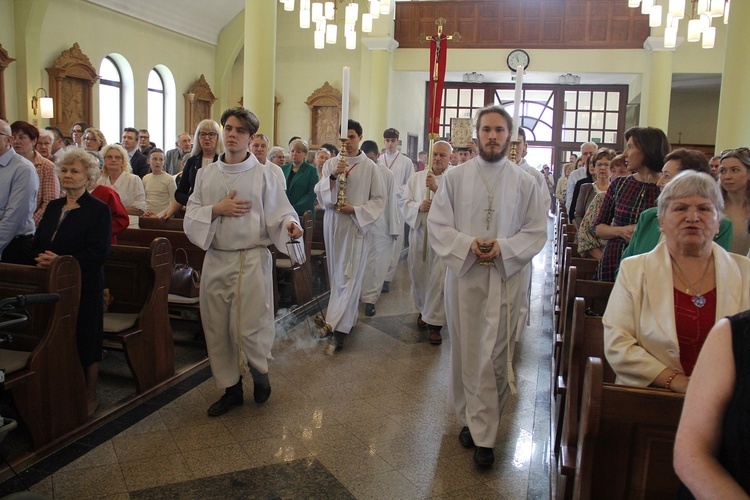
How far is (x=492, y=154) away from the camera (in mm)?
3648

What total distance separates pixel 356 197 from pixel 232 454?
2.98m

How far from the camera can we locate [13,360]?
3395mm

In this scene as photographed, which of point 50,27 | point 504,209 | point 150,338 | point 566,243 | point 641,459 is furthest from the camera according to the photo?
point 50,27

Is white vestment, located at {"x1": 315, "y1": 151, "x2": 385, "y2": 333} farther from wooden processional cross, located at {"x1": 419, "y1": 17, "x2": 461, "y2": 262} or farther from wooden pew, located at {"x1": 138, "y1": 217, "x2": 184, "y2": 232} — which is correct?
wooden pew, located at {"x1": 138, "y1": 217, "x2": 184, "y2": 232}

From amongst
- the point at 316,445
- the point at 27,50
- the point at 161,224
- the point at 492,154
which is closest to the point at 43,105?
the point at 27,50

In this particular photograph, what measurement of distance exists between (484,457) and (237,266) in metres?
1.80

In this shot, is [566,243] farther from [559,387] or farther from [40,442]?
[40,442]

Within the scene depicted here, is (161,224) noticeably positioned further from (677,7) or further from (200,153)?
(677,7)

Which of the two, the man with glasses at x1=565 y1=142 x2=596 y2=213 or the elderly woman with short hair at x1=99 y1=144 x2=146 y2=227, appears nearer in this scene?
the elderly woman with short hair at x1=99 y1=144 x2=146 y2=227

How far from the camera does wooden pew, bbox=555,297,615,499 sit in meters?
2.63

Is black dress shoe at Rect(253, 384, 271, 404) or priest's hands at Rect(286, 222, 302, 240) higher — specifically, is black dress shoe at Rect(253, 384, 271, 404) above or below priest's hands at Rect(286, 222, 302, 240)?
below

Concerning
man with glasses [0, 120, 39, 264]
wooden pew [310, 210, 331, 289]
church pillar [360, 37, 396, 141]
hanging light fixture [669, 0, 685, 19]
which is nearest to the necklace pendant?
man with glasses [0, 120, 39, 264]

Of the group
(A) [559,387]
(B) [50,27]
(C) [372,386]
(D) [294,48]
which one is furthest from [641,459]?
(D) [294,48]

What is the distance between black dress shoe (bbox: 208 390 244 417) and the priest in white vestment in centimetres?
273
